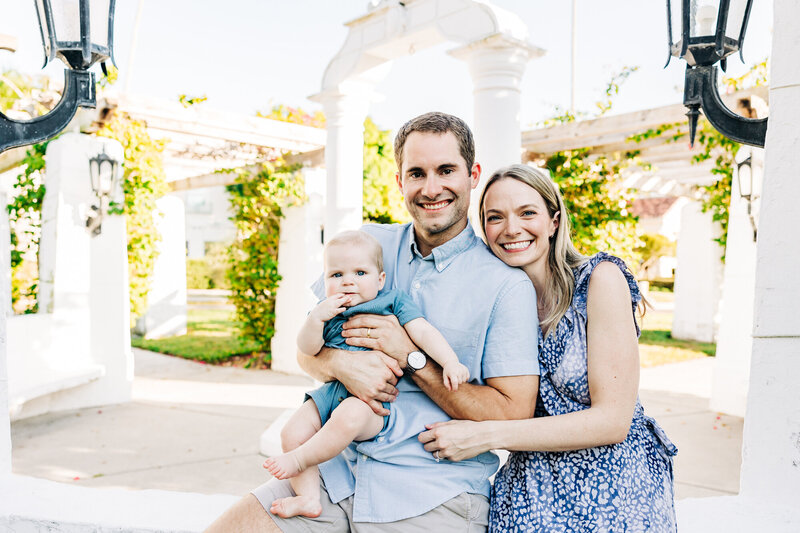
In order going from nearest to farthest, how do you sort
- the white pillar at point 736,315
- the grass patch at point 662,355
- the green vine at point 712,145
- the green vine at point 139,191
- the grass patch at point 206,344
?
the white pillar at point 736,315, the green vine at point 712,145, the green vine at point 139,191, the grass patch at point 662,355, the grass patch at point 206,344

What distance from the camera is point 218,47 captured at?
32.1 meters

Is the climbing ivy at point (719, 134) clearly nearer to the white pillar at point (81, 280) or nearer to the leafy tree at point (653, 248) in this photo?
the white pillar at point (81, 280)

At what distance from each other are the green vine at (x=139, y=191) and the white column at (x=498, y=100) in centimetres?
471

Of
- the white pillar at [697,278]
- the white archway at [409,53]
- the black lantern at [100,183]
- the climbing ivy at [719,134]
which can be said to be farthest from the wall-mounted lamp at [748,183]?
the black lantern at [100,183]

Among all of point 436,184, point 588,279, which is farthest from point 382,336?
point 588,279

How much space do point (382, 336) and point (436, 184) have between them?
464 mm

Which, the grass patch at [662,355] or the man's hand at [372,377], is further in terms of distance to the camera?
the grass patch at [662,355]


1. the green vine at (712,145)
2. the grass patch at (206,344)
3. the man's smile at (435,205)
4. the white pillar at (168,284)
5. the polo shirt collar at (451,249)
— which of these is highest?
the green vine at (712,145)

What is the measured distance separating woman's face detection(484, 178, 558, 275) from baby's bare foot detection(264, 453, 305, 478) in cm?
80

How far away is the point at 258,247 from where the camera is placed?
340 inches

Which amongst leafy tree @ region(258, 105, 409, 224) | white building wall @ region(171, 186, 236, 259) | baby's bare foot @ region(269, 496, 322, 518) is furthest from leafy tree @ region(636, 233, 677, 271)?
baby's bare foot @ region(269, 496, 322, 518)

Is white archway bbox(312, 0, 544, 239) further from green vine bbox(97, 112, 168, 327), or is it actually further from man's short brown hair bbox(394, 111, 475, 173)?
green vine bbox(97, 112, 168, 327)

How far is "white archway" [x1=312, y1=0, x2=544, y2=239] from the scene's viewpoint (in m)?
3.55

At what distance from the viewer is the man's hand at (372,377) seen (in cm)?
159
